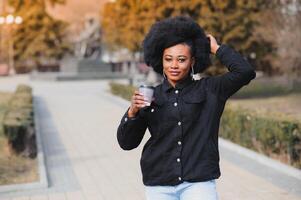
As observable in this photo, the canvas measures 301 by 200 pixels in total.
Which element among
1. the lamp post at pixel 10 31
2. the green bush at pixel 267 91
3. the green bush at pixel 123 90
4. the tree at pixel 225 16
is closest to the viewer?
the tree at pixel 225 16

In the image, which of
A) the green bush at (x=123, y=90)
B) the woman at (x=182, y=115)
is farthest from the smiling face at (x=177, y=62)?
the green bush at (x=123, y=90)

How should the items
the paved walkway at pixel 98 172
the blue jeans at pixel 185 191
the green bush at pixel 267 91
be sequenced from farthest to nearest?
the green bush at pixel 267 91, the paved walkway at pixel 98 172, the blue jeans at pixel 185 191

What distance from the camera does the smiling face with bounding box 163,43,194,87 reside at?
10.1 ft

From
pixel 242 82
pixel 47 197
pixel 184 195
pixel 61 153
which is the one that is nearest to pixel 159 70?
pixel 242 82

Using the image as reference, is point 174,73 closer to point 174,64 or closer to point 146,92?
point 174,64

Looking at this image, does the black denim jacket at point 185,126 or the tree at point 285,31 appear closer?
the black denim jacket at point 185,126

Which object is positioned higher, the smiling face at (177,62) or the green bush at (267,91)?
the smiling face at (177,62)

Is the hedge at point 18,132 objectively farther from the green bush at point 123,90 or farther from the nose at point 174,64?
the green bush at point 123,90

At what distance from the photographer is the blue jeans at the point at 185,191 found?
3016 millimetres

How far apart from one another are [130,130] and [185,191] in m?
0.45

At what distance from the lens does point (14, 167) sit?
27.7ft

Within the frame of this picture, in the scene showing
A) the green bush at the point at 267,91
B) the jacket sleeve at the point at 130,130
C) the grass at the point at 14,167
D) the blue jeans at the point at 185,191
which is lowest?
the green bush at the point at 267,91

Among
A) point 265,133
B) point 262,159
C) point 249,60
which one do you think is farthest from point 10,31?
point 262,159

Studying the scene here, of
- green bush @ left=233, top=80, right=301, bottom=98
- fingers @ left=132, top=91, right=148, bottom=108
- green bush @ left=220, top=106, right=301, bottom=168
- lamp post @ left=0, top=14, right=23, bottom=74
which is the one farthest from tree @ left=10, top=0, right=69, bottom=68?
fingers @ left=132, top=91, right=148, bottom=108
